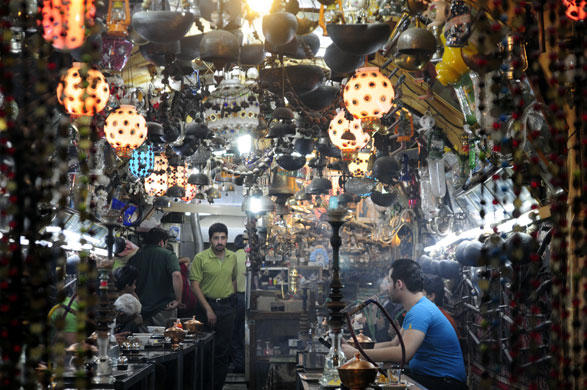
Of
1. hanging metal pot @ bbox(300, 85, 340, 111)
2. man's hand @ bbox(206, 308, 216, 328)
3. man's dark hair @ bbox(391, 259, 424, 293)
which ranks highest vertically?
hanging metal pot @ bbox(300, 85, 340, 111)

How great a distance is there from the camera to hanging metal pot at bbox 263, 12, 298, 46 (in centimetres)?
330

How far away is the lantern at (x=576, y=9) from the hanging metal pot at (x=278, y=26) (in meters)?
1.47

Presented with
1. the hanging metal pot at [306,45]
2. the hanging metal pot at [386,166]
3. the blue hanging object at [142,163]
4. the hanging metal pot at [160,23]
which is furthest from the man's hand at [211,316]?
the hanging metal pot at [160,23]

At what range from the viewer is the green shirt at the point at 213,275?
9156 millimetres

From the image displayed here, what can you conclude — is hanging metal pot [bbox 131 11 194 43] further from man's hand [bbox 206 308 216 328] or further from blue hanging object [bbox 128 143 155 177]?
man's hand [bbox 206 308 216 328]

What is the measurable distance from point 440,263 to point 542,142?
3.40 m

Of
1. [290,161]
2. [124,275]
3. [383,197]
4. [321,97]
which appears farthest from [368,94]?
[383,197]

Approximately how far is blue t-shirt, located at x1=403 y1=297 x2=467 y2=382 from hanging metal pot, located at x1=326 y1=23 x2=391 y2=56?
210 centimetres

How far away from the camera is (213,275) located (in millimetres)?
9164

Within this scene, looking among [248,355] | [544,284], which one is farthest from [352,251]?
[544,284]

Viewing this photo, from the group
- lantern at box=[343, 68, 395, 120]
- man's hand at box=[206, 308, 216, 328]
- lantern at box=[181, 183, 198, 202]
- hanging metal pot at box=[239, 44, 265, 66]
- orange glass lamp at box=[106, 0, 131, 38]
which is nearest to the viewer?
orange glass lamp at box=[106, 0, 131, 38]

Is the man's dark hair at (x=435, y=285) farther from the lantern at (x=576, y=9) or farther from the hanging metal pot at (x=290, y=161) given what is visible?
the lantern at (x=576, y=9)

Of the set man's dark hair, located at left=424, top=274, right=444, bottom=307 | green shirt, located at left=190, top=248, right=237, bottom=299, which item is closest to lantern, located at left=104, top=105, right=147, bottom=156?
man's dark hair, located at left=424, top=274, right=444, bottom=307

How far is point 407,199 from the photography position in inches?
377
